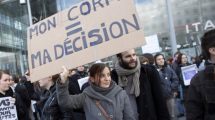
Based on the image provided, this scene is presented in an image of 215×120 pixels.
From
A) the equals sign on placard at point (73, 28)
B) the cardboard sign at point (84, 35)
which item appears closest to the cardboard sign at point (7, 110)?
the cardboard sign at point (84, 35)

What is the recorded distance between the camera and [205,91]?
2.96 metres

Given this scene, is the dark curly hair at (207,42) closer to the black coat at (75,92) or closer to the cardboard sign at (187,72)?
the black coat at (75,92)

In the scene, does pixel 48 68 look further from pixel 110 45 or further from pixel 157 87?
pixel 157 87

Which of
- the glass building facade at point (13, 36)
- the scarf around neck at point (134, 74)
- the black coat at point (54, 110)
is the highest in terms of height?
the glass building facade at point (13, 36)

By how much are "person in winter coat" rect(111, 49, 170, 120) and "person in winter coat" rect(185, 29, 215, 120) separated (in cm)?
94

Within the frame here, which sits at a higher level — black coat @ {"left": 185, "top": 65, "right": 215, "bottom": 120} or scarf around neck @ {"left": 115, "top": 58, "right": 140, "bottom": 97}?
scarf around neck @ {"left": 115, "top": 58, "right": 140, "bottom": 97}

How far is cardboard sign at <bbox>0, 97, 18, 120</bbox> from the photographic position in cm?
539

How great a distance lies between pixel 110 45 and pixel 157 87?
765 millimetres

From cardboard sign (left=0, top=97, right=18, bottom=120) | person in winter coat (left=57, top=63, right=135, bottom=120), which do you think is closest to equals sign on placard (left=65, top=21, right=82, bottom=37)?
person in winter coat (left=57, top=63, right=135, bottom=120)

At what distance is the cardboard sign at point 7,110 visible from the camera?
17.7ft

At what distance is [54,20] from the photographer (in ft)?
12.9

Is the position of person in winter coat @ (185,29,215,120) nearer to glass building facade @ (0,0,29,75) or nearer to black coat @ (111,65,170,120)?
black coat @ (111,65,170,120)

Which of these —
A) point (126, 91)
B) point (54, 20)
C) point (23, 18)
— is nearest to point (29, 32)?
point (54, 20)

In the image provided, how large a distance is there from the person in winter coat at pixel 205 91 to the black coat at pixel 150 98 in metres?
0.93
